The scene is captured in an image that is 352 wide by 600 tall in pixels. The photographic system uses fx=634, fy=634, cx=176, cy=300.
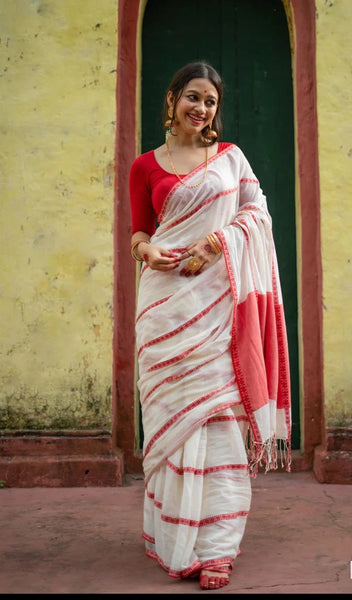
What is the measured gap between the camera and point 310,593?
7.38 feet

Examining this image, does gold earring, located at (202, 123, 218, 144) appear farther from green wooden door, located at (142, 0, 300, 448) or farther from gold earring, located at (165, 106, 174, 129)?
green wooden door, located at (142, 0, 300, 448)

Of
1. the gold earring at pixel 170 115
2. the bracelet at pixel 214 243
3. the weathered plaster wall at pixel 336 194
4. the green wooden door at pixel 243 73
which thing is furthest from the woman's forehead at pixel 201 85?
the green wooden door at pixel 243 73

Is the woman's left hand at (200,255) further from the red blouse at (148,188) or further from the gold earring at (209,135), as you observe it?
the gold earring at (209,135)

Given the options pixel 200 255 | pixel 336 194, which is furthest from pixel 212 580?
pixel 336 194

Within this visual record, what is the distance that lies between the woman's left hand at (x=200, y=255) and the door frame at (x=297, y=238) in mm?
1633

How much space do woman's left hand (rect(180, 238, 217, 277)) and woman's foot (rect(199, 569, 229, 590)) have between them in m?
1.15

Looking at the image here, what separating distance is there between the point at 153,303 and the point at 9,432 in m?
1.90

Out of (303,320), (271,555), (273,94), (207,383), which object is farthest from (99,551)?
(273,94)

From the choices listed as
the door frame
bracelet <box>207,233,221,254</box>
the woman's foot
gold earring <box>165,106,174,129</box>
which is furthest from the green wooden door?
the woman's foot

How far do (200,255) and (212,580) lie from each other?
1.23 m

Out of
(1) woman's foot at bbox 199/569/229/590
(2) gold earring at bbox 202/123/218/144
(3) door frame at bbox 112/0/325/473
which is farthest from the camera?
(3) door frame at bbox 112/0/325/473

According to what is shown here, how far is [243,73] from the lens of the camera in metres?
4.60

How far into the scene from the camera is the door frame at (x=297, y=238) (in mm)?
4227

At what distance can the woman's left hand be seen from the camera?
2553 millimetres
